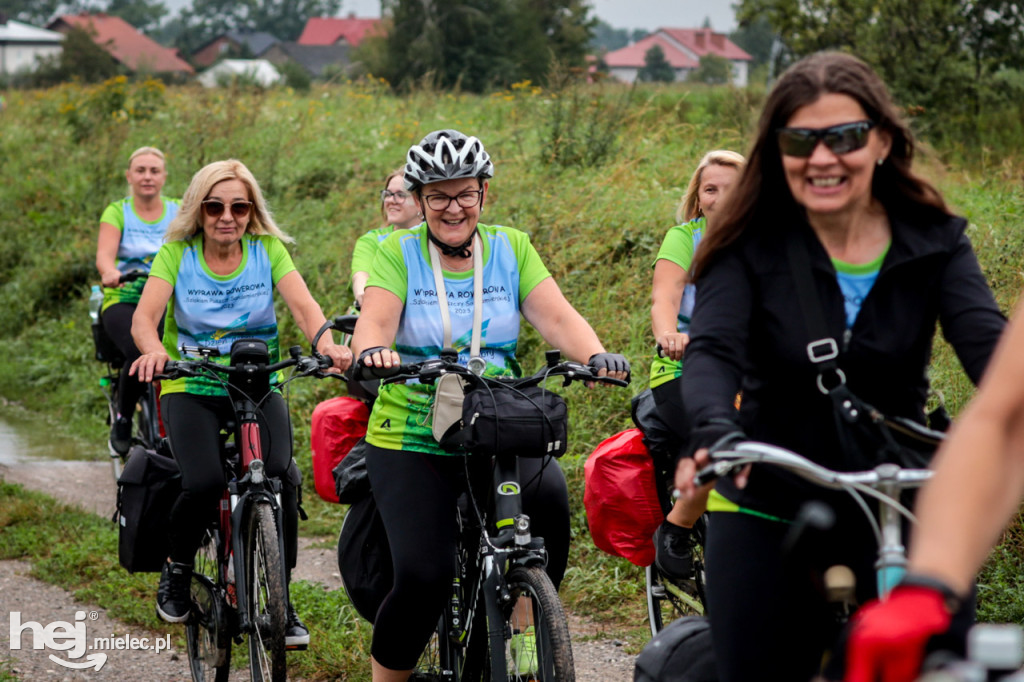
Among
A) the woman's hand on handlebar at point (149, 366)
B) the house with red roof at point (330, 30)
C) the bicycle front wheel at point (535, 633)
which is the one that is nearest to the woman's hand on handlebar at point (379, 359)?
the bicycle front wheel at point (535, 633)

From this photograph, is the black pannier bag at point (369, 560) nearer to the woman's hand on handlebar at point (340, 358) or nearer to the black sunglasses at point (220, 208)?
the woman's hand on handlebar at point (340, 358)

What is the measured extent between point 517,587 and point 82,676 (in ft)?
9.66

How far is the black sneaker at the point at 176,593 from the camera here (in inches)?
217

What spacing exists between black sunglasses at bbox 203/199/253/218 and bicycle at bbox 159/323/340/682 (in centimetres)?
67

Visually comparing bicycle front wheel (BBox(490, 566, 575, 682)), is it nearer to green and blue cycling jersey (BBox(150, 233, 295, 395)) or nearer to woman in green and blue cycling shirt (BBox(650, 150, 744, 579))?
woman in green and blue cycling shirt (BBox(650, 150, 744, 579))

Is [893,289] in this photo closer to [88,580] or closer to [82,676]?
[82,676]

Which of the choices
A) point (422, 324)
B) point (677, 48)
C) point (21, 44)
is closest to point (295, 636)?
point (422, 324)

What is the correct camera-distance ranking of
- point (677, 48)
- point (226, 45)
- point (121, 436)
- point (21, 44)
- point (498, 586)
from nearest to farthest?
point (498, 586) → point (121, 436) → point (21, 44) → point (226, 45) → point (677, 48)

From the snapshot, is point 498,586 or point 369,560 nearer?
point 498,586

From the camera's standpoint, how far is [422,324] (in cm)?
Result: 429

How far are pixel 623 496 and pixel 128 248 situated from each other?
18.8 ft

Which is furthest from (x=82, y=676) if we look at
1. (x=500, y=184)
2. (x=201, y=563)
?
(x=500, y=184)

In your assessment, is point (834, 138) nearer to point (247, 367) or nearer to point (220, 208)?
point (247, 367)

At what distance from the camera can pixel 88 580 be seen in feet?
23.1
